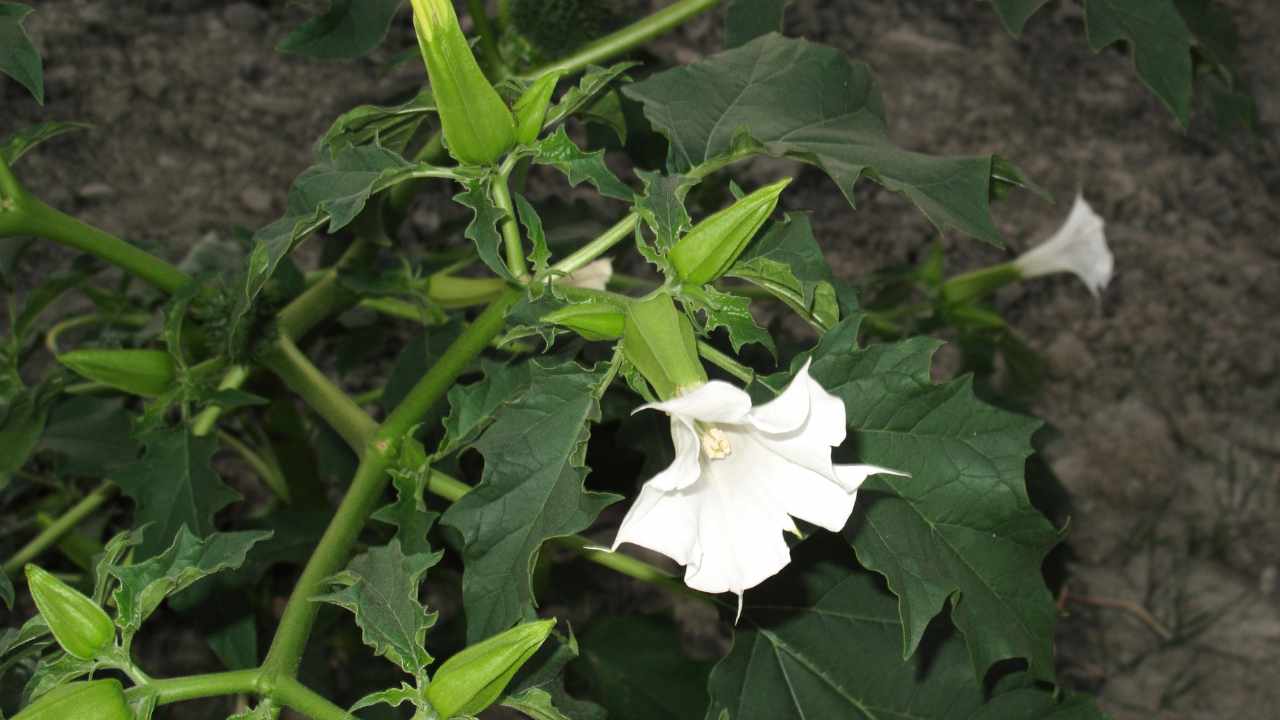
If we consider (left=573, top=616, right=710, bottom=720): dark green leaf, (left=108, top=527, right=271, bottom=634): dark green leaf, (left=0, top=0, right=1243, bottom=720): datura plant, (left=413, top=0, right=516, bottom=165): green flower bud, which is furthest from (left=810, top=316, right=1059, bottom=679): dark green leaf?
(left=573, top=616, right=710, bottom=720): dark green leaf

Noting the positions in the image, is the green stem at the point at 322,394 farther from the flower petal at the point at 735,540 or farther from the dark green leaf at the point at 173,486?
the flower petal at the point at 735,540

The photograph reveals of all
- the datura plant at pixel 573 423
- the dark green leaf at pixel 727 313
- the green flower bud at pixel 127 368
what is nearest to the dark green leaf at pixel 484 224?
the datura plant at pixel 573 423

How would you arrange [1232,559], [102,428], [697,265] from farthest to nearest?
[1232,559], [102,428], [697,265]

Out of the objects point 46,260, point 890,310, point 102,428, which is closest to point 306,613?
point 102,428

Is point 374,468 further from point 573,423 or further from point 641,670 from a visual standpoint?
point 641,670

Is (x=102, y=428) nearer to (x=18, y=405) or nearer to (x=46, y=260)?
(x=18, y=405)

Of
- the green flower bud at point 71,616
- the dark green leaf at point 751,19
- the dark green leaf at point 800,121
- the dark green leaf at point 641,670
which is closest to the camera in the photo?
the green flower bud at point 71,616
